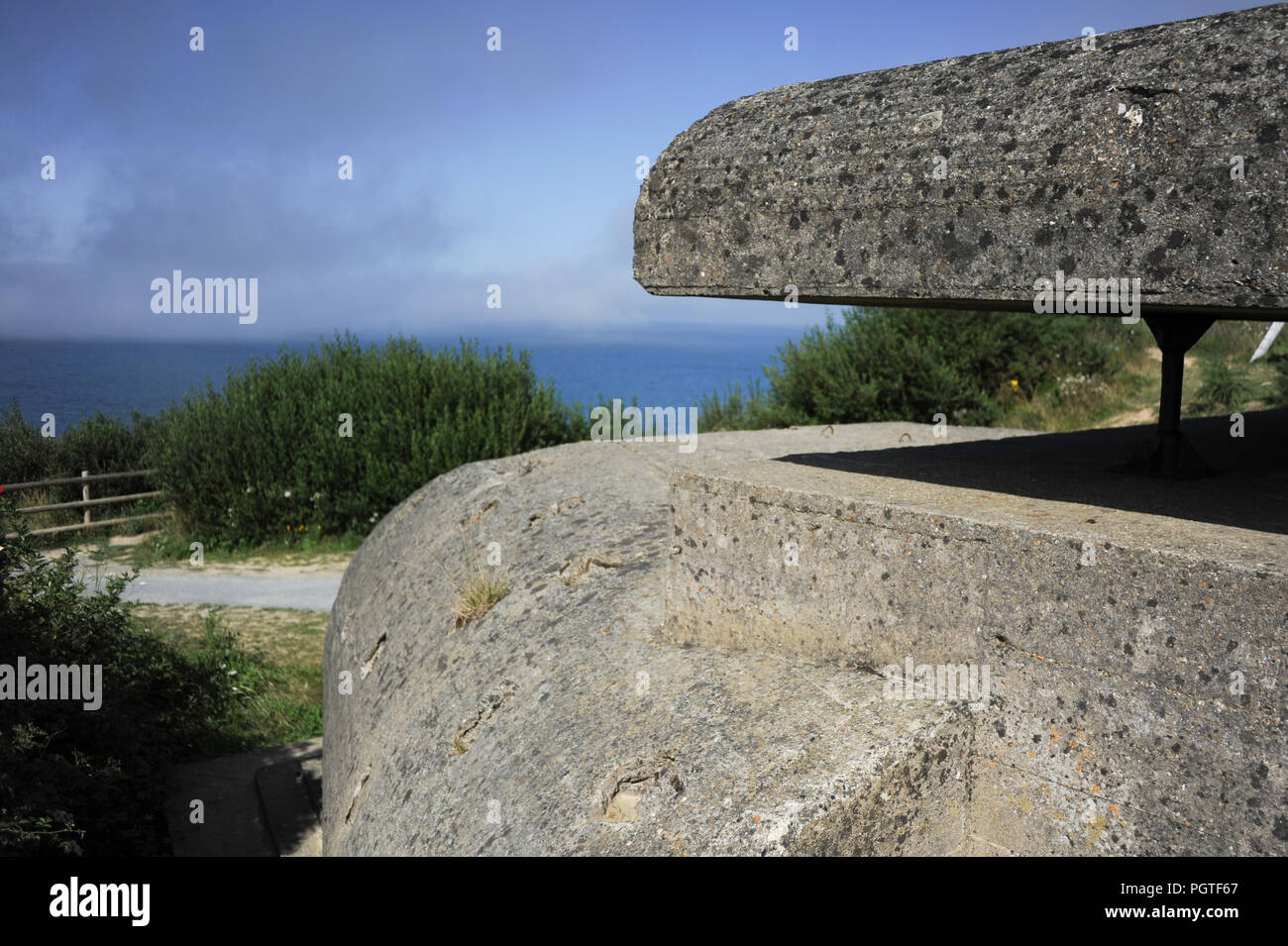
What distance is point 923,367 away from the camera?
1595cm

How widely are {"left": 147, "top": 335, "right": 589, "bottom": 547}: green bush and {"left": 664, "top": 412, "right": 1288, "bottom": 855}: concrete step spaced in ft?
42.1

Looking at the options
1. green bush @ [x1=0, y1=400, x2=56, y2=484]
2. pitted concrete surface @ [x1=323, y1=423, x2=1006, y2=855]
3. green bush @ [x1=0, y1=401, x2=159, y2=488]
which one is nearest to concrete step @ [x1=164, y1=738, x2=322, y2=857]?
pitted concrete surface @ [x1=323, y1=423, x2=1006, y2=855]

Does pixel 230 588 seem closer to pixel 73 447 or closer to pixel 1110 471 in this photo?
pixel 73 447

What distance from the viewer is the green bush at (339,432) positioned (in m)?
15.9

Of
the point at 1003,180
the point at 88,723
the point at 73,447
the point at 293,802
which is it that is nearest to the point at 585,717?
the point at 1003,180

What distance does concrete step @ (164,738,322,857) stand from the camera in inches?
230

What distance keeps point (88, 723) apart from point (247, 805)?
3.71 ft

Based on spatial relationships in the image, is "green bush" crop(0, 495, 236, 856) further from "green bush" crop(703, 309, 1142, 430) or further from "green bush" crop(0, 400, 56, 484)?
"green bush" crop(0, 400, 56, 484)

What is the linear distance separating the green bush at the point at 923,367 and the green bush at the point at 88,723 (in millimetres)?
10832

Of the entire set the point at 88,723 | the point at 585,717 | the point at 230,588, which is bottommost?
the point at 230,588

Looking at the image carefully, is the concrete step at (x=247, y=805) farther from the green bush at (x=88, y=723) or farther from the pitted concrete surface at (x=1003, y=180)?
the pitted concrete surface at (x=1003, y=180)
